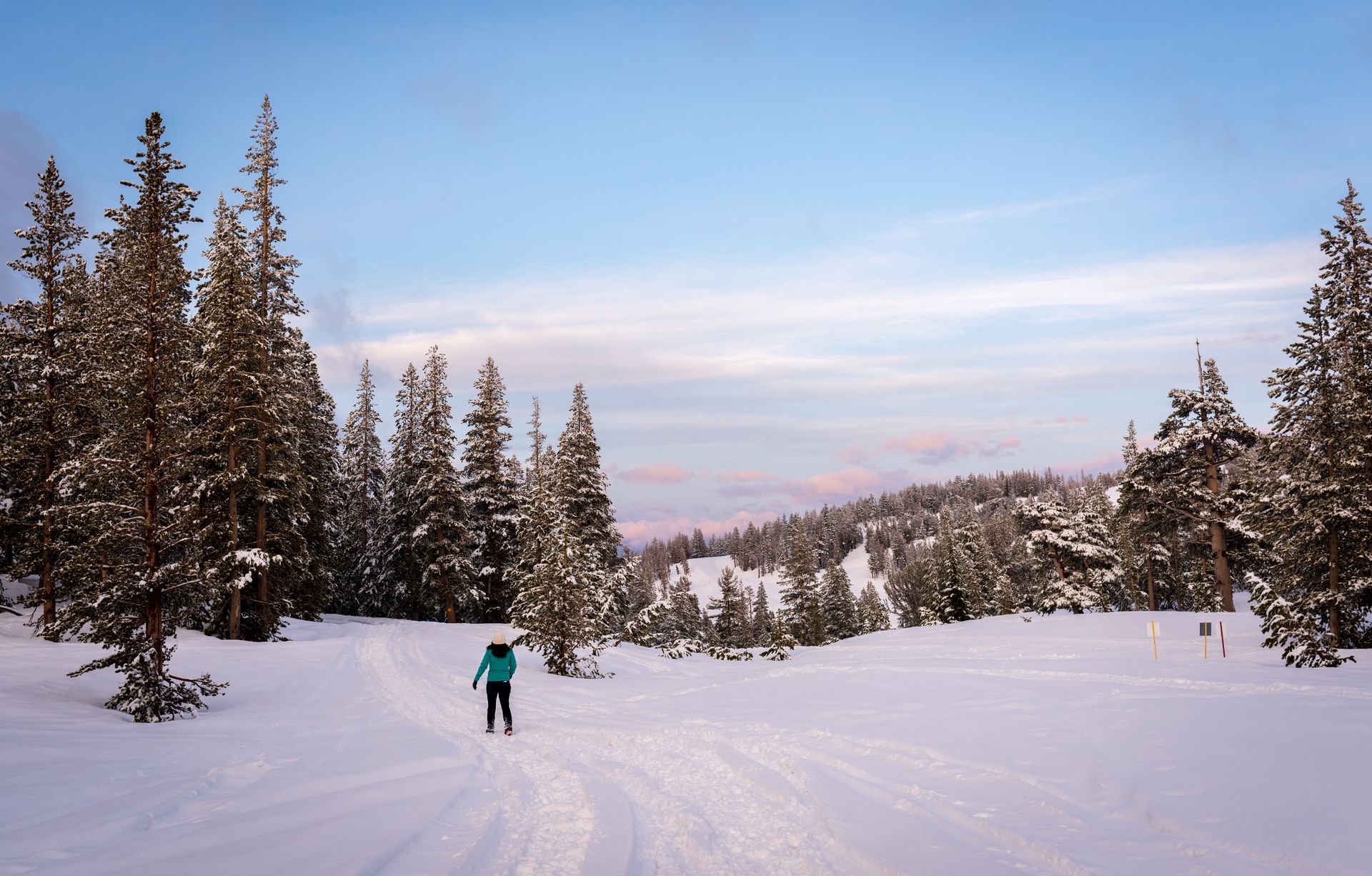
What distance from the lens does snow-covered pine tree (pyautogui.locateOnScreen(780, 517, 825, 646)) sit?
55906 millimetres

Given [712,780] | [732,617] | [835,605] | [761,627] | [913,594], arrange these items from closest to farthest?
[712,780]
[835,605]
[732,617]
[761,627]
[913,594]

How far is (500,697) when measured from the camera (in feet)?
41.1

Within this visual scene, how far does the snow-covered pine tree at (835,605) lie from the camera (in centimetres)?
6178

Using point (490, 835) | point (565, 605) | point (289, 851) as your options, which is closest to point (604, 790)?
point (490, 835)

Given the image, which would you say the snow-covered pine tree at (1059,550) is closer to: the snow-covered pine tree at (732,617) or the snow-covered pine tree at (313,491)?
the snow-covered pine tree at (732,617)

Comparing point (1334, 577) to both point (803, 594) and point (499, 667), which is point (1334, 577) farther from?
point (803, 594)

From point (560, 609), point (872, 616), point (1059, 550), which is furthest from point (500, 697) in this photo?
point (872, 616)

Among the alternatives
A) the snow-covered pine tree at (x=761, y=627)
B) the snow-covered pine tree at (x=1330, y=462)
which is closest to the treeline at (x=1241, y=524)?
the snow-covered pine tree at (x=1330, y=462)

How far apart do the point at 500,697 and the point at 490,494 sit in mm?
30491

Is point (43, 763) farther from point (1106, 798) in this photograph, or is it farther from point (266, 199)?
point (266, 199)

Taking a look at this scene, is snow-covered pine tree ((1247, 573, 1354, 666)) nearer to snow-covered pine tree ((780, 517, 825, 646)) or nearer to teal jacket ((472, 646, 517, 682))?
teal jacket ((472, 646, 517, 682))

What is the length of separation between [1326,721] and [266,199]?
1423 inches

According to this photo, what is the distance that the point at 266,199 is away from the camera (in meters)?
29.2

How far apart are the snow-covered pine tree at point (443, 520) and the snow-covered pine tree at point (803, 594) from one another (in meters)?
27.3
